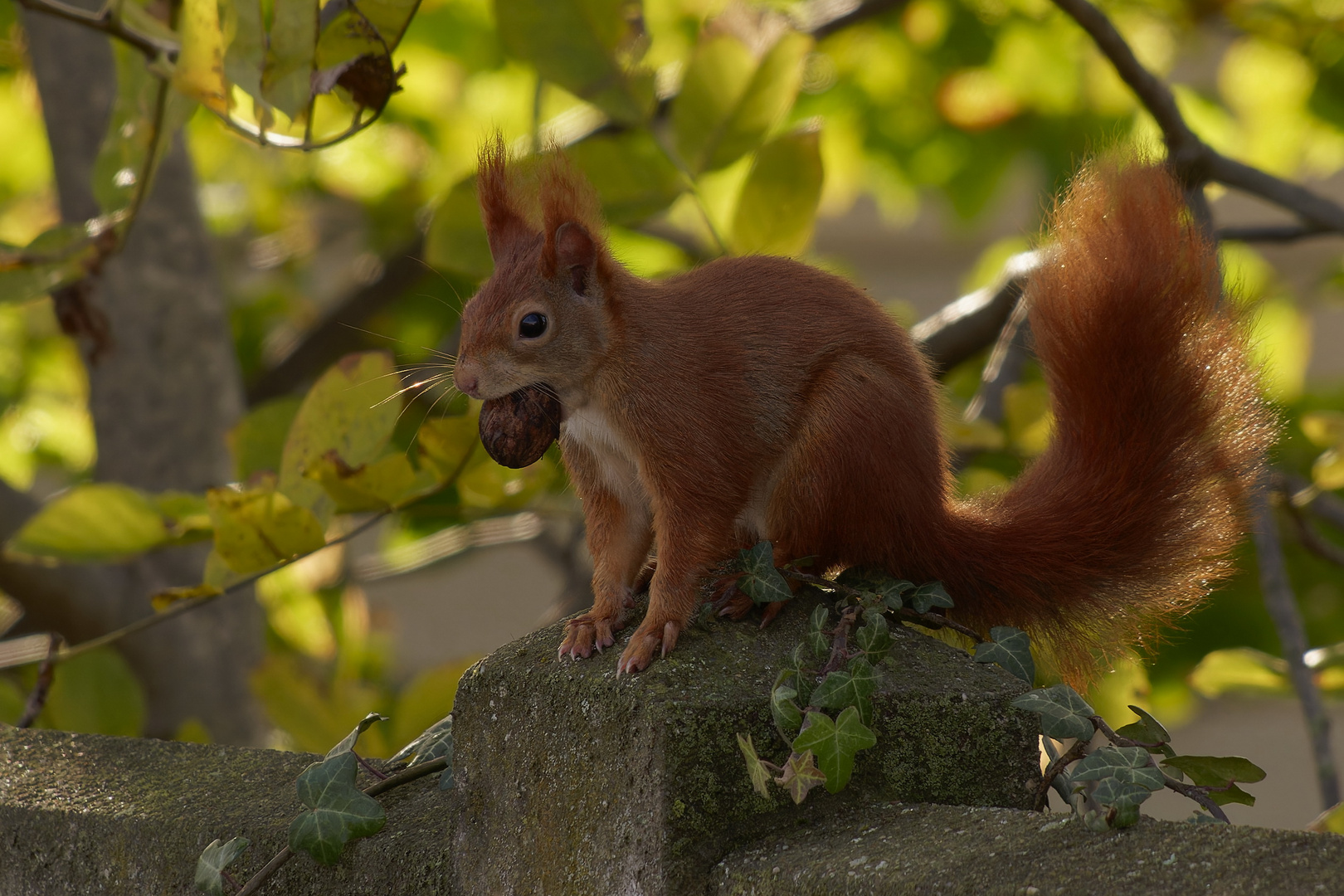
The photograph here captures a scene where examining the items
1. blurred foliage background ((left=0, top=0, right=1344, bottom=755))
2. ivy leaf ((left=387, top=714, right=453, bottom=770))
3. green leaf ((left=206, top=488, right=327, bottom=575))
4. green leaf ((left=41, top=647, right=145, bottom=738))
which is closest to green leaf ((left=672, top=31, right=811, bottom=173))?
blurred foliage background ((left=0, top=0, right=1344, bottom=755))

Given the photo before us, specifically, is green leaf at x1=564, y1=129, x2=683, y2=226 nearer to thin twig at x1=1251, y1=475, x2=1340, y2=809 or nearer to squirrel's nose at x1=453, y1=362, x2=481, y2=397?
squirrel's nose at x1=453, y1=362, x2=481, y2=397

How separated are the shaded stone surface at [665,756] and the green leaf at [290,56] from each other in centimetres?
51

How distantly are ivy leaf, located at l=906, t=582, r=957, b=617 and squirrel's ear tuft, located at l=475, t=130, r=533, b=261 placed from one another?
408 mm

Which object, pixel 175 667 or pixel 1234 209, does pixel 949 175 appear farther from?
pixel 1234 209

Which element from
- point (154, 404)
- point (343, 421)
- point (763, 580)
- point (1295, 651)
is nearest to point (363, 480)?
point (343, 421)

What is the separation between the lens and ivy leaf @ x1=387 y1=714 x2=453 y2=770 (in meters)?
0.89

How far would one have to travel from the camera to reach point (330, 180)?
2760mm

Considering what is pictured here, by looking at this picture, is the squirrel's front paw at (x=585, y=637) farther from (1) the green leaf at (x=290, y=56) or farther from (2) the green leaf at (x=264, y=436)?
(2) the green leaf at (x=264, y=436)

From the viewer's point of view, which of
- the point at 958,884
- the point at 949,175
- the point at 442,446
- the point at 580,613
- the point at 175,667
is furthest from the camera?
the point at 949,175

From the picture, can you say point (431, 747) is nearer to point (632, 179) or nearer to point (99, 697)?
point (632, 179)

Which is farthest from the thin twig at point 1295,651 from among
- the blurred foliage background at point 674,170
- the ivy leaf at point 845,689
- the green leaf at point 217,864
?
the green leaf at point 217,864

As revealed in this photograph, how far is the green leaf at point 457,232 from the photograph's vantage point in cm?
128

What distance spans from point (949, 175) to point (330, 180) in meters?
1.34

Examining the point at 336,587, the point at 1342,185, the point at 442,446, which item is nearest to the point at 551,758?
the point at 442,446
